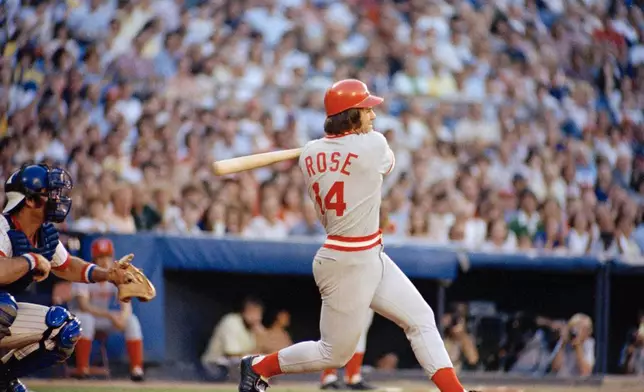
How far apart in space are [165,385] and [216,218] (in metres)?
1.85

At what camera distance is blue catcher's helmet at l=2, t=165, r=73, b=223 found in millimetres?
4945

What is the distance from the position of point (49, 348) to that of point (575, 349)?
569 cm

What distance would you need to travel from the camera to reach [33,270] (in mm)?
4797

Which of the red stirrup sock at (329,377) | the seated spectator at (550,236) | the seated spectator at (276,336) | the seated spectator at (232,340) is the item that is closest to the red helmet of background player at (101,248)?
the seated spectator at (232,340)

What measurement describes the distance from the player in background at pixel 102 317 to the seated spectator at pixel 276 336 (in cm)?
118

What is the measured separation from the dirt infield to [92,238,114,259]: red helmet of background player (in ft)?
3.34

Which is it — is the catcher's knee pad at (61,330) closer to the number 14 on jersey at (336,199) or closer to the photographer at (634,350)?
the number 14 on jersey at (336,199)

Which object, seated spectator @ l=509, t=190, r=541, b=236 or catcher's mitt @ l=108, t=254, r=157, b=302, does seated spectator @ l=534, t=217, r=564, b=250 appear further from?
catcher's mitt @ l=108, t=254, r=157, b=302

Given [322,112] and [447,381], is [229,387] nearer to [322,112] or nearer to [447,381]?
[447,381]

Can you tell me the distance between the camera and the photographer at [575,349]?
29.7 ft

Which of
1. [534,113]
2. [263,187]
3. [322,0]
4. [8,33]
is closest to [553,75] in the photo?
[534,113]

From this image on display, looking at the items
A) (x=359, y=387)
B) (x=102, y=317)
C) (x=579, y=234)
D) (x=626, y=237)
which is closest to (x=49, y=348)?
(x=102, y=317)

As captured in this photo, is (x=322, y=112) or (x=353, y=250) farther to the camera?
(x=322, y=112)

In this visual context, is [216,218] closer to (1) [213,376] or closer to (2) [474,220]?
(1) [213,376]
